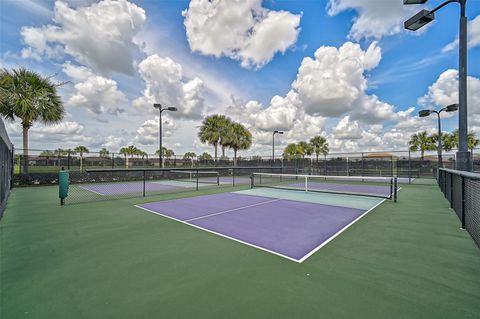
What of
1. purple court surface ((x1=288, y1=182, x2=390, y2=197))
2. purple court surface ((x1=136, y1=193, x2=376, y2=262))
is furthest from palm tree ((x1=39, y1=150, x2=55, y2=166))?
purple court surface ((x1=288, y1=182, x2=390, y2=197))

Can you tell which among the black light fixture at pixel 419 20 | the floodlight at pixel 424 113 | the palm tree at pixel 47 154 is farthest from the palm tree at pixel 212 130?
the black light fixture at pixel 419 20

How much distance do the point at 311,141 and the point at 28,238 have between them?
1923 inches

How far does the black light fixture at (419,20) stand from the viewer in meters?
5.32

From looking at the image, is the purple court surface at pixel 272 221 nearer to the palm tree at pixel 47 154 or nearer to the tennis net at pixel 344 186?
the tennis net at pixel 344 186

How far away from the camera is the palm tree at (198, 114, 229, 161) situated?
3357 centimetres

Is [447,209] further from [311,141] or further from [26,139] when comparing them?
[311,141]

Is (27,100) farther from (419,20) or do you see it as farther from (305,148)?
(305,148)

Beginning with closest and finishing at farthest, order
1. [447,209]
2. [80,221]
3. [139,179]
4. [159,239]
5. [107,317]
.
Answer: [107,317] < [159,239] < [80,221] < [447,209] < [139,179]

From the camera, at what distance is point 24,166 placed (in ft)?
51.3

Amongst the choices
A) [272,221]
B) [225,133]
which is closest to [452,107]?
[272,221]

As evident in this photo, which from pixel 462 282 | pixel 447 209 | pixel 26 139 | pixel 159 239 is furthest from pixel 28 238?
pixel 26 139

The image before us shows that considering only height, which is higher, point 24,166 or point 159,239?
point 24,166

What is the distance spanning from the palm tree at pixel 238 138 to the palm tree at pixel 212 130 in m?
1.52

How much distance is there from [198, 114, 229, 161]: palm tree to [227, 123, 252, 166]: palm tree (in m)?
1.52
